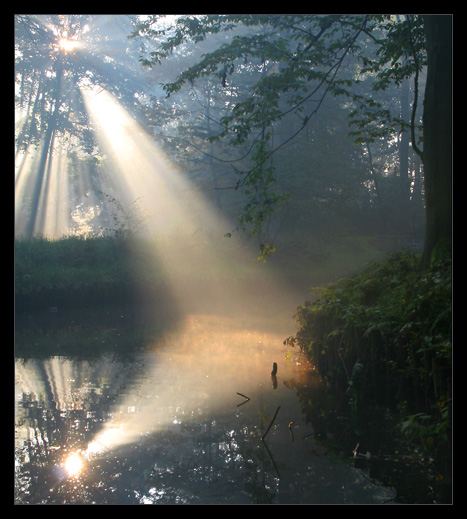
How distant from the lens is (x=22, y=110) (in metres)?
33.2

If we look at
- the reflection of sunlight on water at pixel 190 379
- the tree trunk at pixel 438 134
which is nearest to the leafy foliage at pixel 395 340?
the tree trunk at pixel 438 134

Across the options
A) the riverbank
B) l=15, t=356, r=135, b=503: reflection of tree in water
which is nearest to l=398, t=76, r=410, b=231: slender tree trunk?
the riverbank

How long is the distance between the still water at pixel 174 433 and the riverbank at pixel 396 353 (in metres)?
0.62

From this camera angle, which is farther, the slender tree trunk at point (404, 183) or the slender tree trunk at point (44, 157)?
the slender tree trunk at point (44, 157)

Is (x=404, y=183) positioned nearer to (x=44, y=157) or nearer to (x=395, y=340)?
(x=44, y=157)

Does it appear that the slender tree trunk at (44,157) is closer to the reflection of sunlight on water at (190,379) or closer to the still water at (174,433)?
the reflection of sunlight on water at (190,379)

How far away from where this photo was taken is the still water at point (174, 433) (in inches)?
194

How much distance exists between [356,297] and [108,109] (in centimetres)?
2968

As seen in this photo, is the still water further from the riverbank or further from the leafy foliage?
the leafy foliage

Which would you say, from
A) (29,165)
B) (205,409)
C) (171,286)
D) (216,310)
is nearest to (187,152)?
(171,286)

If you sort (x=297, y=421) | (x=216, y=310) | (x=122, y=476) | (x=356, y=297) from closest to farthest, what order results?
(x=122, y=476), (x=297, y=421), (x=356, y=297), (x=216, y=310)

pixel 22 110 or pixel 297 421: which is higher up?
pixel 22 110

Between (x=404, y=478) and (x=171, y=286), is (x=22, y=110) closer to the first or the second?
(x=171, y=286)
